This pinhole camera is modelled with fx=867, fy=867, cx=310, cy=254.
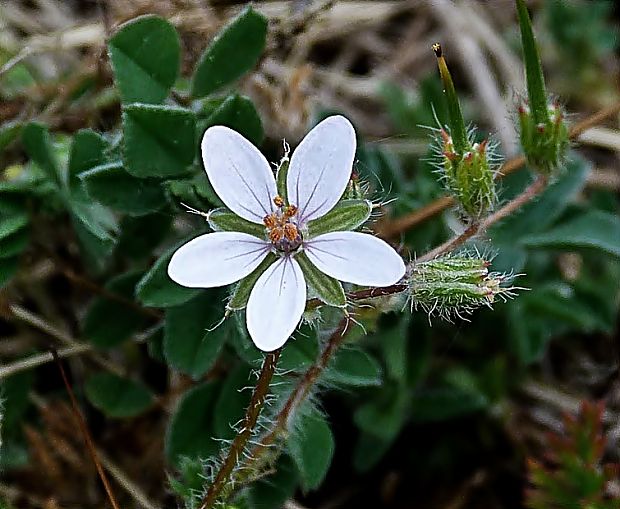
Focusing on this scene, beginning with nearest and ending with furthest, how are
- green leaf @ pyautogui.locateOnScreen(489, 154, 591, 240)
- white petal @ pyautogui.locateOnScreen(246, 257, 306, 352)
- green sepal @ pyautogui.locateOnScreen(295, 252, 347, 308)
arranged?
white petal @ pyautogui.locateOnScreen(246, 257, 306, 352), green sepal @ pyautogui.locateOnScreen(295, 252, 347, 308), green leaf @ pyautogui.locateOnScreen(489, 154, 591, 240)

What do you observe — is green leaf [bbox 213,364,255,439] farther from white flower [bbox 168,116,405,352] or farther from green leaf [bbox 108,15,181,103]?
green leaf [bbox 108,15,181,103]

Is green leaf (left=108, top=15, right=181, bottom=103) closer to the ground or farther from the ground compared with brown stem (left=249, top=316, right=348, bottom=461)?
farther from the ground

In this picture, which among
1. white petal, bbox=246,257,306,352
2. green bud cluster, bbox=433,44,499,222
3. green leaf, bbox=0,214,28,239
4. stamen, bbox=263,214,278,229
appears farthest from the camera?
green leaf, bbox=0,214,28,239

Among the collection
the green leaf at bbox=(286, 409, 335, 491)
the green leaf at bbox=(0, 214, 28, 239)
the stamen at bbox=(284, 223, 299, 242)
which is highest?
the stamen at bbox=(284, 223, 299, 242)

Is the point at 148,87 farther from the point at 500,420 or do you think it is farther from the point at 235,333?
the point at 500,420

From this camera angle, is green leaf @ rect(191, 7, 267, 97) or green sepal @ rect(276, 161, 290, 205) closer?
green sepal @ rect(276, 161, 290, 205)

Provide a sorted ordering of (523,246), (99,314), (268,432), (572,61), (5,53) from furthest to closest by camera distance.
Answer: (572,61) → (5,53) → (523,246) → (99,314) → (268,432)

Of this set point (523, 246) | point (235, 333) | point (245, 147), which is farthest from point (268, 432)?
point (523, 246)

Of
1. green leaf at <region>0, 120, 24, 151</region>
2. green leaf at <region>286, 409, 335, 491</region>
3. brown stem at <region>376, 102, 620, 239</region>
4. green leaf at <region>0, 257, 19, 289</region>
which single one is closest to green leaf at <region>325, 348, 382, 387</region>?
green leaf at <region>286, 409, 335, 491</region>
